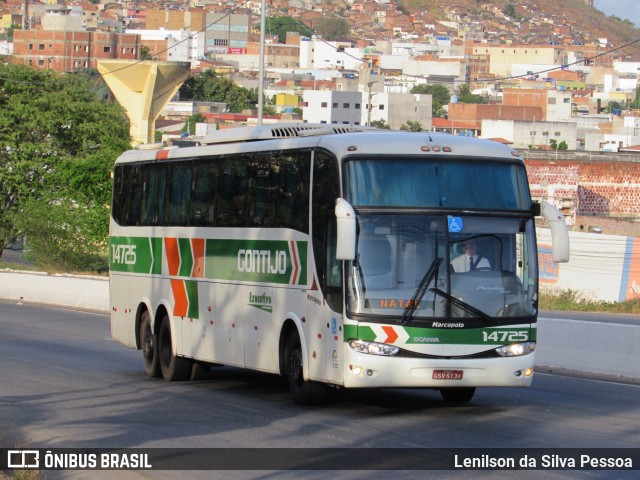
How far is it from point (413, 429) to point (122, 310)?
8546 millimetres

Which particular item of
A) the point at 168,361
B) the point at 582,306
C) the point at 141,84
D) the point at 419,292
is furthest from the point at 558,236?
the point at 141,84

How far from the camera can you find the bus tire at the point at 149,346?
1961 cm

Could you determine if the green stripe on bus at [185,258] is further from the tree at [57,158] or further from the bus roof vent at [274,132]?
the tree at [57,158]

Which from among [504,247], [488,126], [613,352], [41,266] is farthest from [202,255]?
[488,126]

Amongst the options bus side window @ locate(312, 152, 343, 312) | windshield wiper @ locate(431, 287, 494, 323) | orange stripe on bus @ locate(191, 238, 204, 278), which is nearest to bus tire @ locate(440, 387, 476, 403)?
windshield wiper @ locate(431, 287, 494, 323)

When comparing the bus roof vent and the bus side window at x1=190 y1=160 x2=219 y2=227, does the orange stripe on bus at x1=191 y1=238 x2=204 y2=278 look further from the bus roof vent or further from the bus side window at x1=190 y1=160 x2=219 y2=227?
the bus roof vent

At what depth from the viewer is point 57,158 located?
62.2m

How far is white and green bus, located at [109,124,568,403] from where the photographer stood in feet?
46.4

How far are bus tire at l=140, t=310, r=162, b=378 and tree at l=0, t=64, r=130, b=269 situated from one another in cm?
3491

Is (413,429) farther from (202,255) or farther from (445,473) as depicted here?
(202,255)

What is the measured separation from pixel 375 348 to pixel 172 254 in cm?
567

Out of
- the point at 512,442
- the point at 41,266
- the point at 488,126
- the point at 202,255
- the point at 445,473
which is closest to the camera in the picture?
the point at 445,473

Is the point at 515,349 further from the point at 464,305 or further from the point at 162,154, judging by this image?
the point at 162,154

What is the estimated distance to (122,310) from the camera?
69.4 feet
